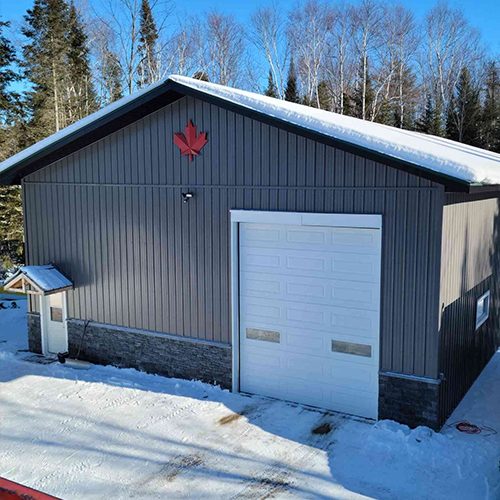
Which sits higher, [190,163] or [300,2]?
[300,2]

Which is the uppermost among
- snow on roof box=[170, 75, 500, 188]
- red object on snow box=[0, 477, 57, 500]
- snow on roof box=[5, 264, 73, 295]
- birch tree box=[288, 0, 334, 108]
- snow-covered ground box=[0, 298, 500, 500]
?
birch tree box=[288, 0, 334, 108]

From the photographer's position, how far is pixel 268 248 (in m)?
7.77

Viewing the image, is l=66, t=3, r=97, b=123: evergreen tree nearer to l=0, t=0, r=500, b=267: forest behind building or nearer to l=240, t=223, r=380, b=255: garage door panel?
l=0, t=0, r=500, b=267: forest behind building

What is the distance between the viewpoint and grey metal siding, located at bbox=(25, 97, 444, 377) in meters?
6.63

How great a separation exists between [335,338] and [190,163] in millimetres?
3240

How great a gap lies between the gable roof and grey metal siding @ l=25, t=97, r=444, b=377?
0.81 ft

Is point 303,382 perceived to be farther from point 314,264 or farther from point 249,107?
point 249,107

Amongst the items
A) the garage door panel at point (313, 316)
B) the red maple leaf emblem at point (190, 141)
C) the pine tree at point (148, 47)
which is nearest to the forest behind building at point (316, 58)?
the pine tree at point (148, 47)

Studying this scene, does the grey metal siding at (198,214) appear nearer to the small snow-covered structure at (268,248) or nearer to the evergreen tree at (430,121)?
the small snow-covered structure at (268,248)

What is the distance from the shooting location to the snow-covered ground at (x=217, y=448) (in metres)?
5.55

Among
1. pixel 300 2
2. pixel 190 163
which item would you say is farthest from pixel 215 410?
pixel 300 2

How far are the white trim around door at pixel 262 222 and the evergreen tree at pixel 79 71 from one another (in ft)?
74.7

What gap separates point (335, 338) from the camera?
7355 mm

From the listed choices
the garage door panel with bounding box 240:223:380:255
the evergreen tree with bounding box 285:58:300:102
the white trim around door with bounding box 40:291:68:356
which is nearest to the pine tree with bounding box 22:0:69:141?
the evergreen tree with bounding box 285:58:300:102
